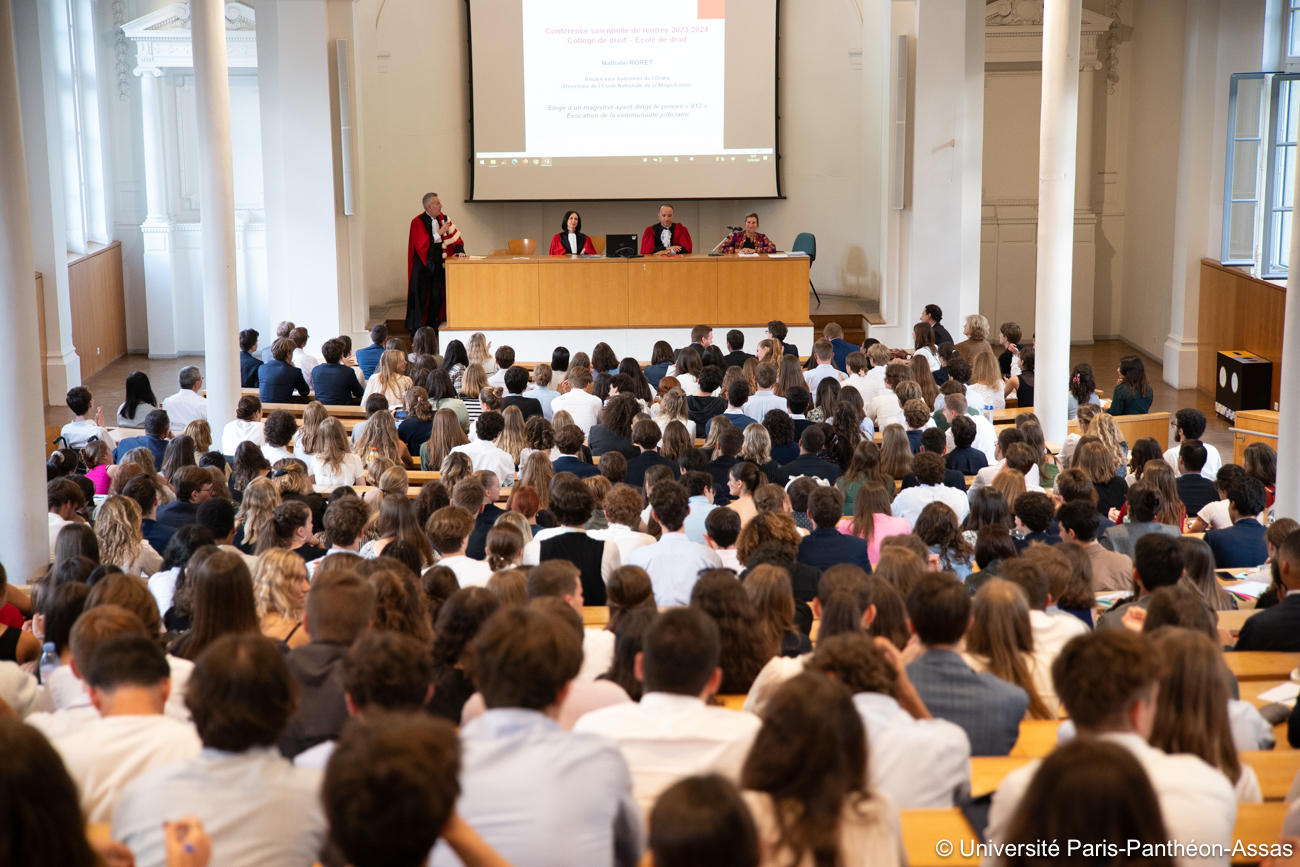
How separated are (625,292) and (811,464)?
6.58 meters

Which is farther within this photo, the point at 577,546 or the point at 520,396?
the point at 520,396

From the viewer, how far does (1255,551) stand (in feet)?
19.2

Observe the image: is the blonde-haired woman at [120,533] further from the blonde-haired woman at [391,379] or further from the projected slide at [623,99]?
the projected slide at [623,99]

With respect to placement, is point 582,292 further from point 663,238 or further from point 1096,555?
point 1096,555

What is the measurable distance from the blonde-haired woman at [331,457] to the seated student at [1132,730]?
17.7 feet

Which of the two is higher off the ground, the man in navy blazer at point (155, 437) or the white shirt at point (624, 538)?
the man in navy blazer at point (155, 437)

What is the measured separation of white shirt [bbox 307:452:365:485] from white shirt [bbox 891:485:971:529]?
10.4 ft

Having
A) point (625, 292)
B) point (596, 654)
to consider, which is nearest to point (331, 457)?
point (596, 654)

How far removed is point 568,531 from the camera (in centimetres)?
545

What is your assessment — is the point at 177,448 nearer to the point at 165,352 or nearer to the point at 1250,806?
the point at 1250,806

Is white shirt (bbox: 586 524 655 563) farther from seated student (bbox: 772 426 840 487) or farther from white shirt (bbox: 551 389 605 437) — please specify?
white shirt (bbox: 551 389 605 437)

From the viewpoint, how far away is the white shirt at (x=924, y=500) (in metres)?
6.54

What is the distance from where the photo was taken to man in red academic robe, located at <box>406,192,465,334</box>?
14.0 metres

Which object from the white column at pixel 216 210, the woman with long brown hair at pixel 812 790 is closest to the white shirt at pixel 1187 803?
the woman with long brown hair at pixel 812 790
